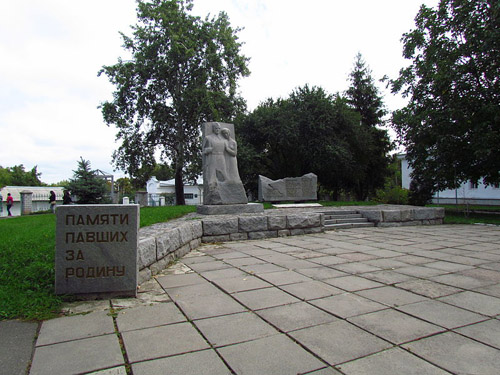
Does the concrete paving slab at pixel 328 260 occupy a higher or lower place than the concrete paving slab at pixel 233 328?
higher

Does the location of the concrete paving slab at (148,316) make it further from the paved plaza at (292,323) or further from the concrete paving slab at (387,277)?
the concrete paving slab at (387,277)

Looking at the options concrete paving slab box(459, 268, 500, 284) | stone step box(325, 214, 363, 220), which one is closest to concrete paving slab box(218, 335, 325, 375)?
concrete paving slab box(459, 268, 500, 284)

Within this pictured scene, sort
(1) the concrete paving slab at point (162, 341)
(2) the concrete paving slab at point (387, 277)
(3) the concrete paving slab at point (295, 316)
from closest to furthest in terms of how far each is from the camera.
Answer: (1) the concrete paving slab at point (162, 341), (3) the concrete paving slab at point (295, 316), (2) the concrete paving slab at point (387, 277)

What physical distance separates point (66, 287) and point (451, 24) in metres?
16.9

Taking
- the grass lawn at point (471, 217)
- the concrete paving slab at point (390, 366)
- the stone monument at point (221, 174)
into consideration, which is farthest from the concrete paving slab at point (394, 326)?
the grass lawn at point (471, 217)

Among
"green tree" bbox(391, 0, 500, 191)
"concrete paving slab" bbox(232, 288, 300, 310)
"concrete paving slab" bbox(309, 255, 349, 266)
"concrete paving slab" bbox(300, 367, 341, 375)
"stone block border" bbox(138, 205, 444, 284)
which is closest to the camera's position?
"concrete paving slab" bbox(300, 367, 341, 375)

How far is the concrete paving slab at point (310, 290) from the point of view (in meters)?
3.36

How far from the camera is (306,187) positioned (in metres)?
15.9

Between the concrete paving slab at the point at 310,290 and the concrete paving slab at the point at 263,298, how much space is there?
0.11 meters

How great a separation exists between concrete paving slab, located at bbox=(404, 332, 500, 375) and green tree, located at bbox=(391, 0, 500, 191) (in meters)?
11.8

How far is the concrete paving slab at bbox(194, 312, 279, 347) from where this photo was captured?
239cm

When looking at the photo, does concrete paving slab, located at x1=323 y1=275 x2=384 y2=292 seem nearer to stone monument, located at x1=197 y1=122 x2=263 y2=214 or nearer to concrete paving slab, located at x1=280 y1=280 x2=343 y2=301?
concrete paving slab, located at x1=280 y1=280 x2=343 y2=301

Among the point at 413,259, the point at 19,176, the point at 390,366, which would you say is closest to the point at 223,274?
the point at 390,366

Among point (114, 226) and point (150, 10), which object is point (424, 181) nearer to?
point (114, 226)
